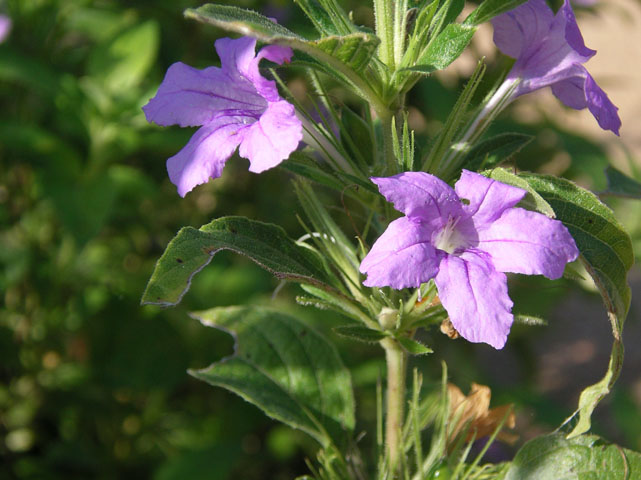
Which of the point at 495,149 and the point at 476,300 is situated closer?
the point at 476,300

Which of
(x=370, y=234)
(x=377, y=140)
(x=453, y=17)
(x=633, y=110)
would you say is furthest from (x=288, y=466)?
(x=633, y=110)

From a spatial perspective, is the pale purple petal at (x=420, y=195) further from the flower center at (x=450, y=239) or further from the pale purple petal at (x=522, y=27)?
the pale purple petal at (x=522, y=27)

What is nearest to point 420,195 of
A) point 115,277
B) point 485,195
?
point 485,195

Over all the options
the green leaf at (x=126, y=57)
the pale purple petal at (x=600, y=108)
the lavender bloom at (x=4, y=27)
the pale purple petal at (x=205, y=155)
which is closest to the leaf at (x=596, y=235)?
the pale purple petal at (x=600, y=108)

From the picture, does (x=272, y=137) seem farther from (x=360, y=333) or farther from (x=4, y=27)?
(x=4, y=27)

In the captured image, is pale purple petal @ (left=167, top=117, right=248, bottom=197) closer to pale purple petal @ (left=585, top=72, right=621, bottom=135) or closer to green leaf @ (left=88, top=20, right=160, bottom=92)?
pale purple petal @ (left=585, top=72, right=621, bottom=135)
